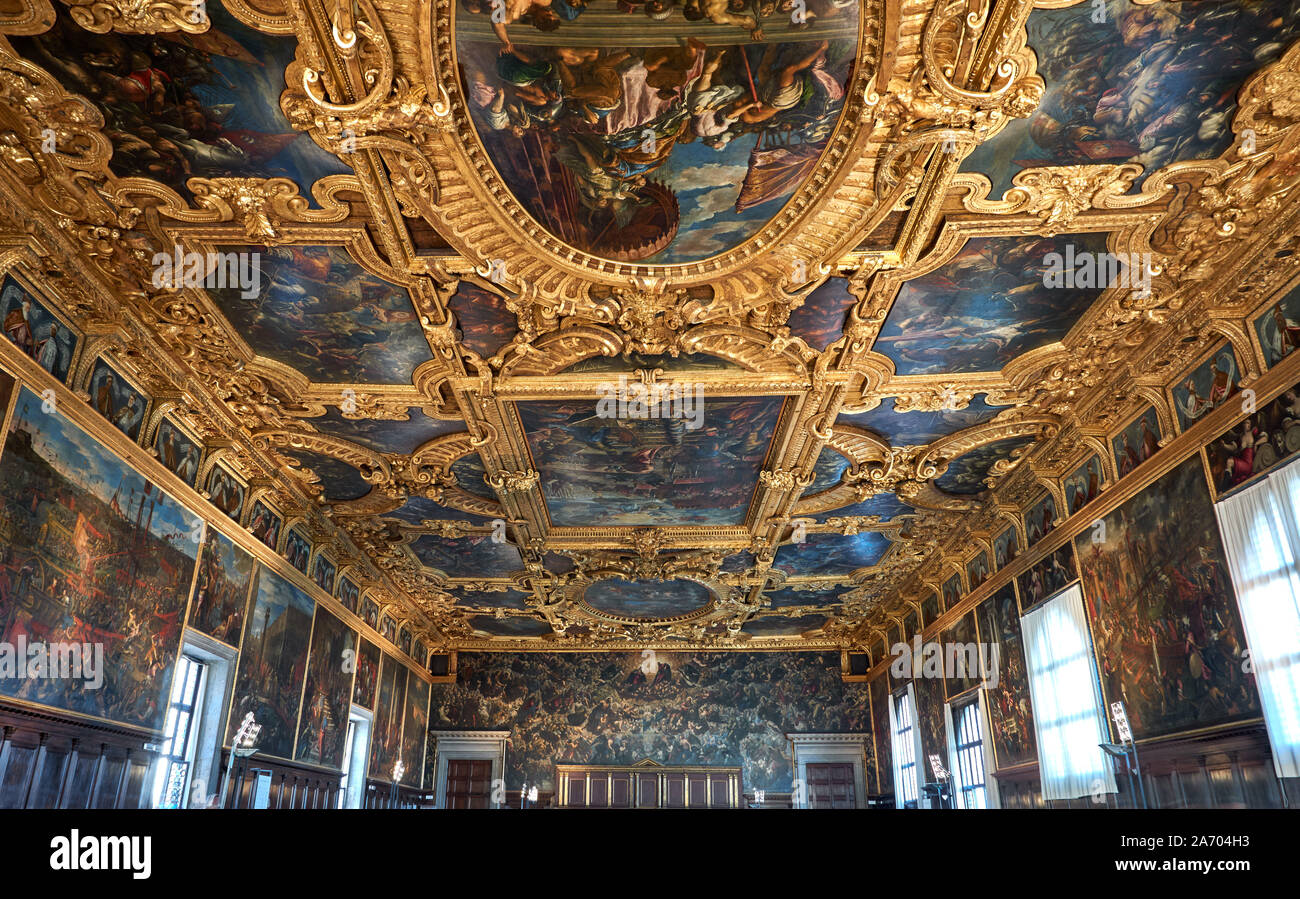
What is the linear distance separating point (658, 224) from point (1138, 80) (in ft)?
15.4

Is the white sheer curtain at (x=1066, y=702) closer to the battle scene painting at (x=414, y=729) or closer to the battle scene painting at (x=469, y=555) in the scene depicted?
the battle scene painting at (x=469, y=555)

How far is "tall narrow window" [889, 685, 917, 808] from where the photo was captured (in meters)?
23.8

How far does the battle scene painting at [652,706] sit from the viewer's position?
29219 mm

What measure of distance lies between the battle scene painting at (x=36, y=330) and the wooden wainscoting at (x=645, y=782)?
2340 centimetres

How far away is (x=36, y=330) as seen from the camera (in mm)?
9188

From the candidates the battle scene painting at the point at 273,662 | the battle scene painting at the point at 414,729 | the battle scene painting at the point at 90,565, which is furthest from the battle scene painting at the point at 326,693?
the battle scene painting at the point at 414,729

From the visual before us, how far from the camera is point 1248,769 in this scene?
9391 mm

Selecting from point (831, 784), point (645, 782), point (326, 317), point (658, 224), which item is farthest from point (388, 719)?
point (658, 224)

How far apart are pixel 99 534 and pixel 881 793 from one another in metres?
24.8

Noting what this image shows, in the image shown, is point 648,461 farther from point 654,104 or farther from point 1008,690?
point 1008,690

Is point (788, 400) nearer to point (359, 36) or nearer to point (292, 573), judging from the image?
point (359, 36)

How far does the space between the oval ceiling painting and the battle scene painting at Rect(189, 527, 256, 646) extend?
8.87m

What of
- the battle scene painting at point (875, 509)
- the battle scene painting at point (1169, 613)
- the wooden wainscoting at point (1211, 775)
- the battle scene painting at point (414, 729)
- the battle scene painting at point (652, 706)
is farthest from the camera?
the battle scene painting at point (652, 706)

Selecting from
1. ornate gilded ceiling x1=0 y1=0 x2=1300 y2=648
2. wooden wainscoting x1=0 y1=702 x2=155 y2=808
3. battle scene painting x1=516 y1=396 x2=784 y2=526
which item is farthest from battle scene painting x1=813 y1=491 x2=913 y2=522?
wooden wainscoting x1=0 y1=702 x2=155 y2=808
